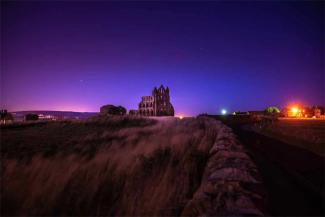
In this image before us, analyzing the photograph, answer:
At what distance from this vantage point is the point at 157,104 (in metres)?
70.0

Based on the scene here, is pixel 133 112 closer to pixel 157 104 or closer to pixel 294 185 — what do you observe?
pixel 157 104

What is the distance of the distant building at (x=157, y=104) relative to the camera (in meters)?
69.6

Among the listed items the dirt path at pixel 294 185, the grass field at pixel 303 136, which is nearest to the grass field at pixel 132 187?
the dirt path at pixel 294 185

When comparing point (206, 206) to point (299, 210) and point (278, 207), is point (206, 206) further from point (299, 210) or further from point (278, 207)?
point (299, 210)

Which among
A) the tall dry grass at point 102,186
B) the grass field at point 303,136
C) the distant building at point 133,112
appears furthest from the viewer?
the distant building at point 133,112

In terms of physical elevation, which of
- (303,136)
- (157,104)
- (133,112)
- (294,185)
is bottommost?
(294,185)

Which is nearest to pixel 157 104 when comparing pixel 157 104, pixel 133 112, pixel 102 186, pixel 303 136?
pixel 157 104

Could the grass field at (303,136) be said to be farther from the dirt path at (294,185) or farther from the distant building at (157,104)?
the distant building at (157,104)

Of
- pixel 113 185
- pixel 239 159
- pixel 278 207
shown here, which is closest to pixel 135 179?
pixel 113 185

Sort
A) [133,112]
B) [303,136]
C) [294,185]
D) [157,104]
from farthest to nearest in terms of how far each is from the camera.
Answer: [157,104] < [133,112] < [303,136] < [294,185]

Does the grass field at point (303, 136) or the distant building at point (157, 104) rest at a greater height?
the distant building at point (157, 104)

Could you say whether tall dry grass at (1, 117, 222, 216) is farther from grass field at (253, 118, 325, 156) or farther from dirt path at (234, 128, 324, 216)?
grass field at (253, 118, 325, 156)

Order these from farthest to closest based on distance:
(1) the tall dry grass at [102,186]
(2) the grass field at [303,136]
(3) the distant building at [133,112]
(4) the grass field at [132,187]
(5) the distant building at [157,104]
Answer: (5) the distant building at [157,104] → (3) the distant building at [133,112] → (2) the grass field at [303,136] → (1) the tall dry grass at [102,186] → (4) the grass field at [132,187]

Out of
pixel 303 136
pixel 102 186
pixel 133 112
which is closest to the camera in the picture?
pixel 102 186
